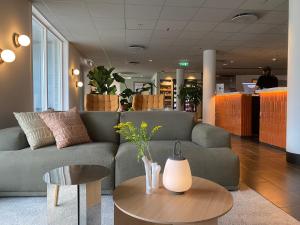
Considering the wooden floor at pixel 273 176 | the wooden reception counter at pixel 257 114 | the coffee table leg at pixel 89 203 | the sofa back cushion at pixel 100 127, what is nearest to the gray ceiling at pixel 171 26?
the wooden reception counter at pixel 257 114

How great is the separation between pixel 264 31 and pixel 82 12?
4140 mm

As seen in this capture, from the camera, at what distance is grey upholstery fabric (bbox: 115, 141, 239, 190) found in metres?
2.39

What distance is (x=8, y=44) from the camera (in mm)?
3369

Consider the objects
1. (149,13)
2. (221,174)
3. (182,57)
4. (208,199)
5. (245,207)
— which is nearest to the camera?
(208,199)

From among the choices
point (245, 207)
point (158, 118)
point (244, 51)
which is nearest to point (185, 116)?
point (158, 118)

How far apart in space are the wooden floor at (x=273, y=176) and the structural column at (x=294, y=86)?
0.26 m

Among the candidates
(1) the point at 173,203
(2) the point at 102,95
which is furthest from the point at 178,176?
(2) the point at 102,95

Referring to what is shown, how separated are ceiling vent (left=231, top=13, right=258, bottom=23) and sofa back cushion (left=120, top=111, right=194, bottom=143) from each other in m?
2.59

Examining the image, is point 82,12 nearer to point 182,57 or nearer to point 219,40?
point 219,40

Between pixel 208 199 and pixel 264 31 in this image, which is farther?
pixel 264 31

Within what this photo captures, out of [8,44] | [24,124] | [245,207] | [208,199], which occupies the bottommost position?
[245,207]

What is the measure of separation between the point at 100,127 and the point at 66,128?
525 millimetres

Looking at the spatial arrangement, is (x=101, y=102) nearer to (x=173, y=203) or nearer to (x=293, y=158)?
(x=293, y=158)

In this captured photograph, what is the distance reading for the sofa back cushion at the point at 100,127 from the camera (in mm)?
3115
